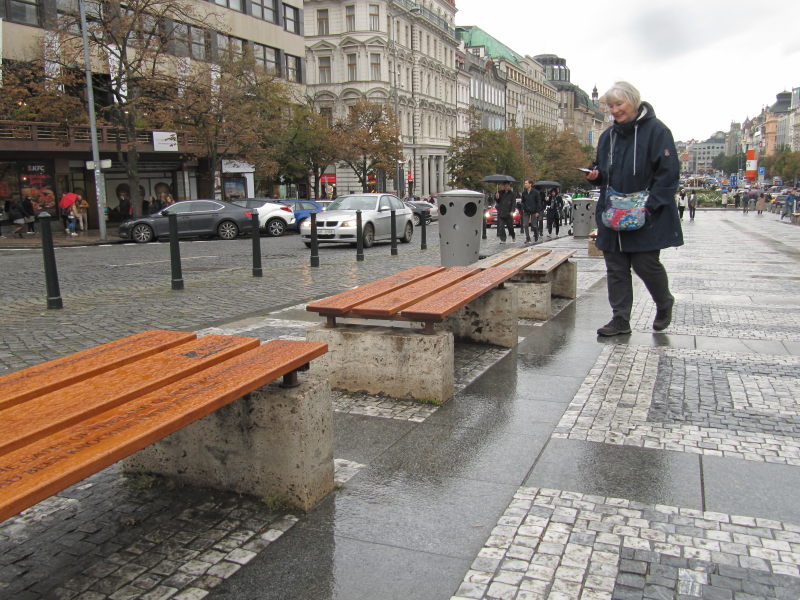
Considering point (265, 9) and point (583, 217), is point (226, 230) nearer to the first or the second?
point (583, 217)

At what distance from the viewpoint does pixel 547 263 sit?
25.7ft

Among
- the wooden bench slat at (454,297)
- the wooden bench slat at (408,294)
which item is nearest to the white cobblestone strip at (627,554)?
the wooden bench slat at (454,297)

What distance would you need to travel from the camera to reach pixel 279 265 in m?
14.7

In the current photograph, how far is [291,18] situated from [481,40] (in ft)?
227

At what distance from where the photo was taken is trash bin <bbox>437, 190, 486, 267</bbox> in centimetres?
1181

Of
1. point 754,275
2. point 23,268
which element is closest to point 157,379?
point 754,275

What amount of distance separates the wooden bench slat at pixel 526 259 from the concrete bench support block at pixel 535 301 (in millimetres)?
241

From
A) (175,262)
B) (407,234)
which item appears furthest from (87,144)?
(175,262)

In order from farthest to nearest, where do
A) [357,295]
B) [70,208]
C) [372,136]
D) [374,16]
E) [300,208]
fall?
[374,16]
[372,136]
[300,208]
[70,208]
[357,295]

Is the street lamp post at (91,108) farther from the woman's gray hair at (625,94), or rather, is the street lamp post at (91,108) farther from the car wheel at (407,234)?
the woman's gray hair at (625,94)

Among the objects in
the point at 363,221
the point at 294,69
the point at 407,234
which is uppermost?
the point at 294,69

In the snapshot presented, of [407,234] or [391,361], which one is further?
[407,234]

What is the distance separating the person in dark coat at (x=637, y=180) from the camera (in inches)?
234

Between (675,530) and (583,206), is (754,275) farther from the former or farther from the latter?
(583,206)
